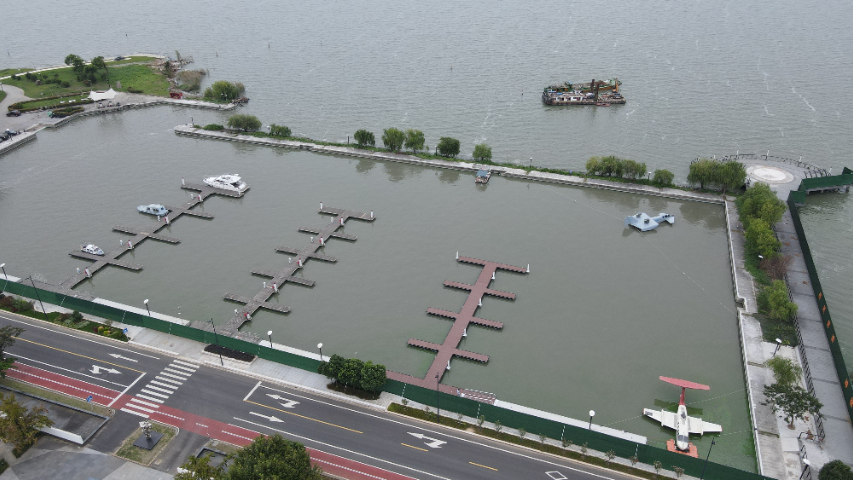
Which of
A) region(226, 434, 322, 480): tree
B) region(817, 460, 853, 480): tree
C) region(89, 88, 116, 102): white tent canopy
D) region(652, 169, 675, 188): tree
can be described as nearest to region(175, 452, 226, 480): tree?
region(226, 434, 322, 480): tree

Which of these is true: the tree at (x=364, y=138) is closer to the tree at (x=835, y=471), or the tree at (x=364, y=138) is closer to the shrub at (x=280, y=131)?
the shrub at (x=280, y=131)

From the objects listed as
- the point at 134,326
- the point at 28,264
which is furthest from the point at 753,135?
the point at 28,264

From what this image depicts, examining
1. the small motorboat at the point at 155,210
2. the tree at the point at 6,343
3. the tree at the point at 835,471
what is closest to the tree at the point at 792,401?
the tree at the point at 835,471

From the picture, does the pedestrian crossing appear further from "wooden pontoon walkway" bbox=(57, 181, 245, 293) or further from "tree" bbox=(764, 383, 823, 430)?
"tree" bbox=(764, 383, 823, 430)

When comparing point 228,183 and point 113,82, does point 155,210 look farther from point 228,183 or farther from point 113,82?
point 113,82

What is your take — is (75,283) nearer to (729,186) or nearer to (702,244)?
(702,244)

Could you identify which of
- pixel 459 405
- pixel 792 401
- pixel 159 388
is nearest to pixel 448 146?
pixel 459 405
